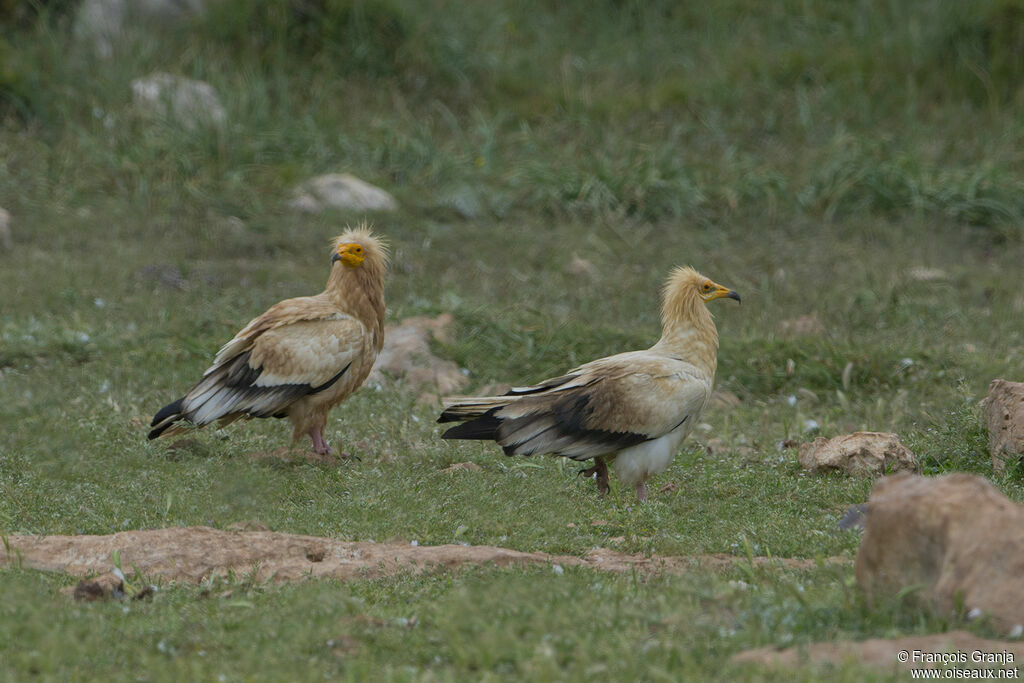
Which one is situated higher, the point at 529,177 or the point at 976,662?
the point at 976,662

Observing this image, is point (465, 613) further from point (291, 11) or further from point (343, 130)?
point (291, 11)

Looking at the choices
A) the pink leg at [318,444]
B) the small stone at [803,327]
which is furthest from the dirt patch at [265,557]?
the small stone at [803,327]

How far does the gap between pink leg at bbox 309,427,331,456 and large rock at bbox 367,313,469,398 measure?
5.66ft

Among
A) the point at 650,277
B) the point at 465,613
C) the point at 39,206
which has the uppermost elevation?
the point at 465,613

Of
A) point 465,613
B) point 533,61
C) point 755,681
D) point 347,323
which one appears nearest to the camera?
point 755,681

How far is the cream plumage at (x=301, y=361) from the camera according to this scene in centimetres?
779

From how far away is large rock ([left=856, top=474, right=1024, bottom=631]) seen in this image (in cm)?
442

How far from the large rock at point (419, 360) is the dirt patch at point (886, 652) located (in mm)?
5655

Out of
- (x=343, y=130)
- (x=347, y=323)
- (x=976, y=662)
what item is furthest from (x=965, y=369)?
(x=343, y=130)

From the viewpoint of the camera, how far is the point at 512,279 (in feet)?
42.7

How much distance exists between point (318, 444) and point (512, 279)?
206 inches

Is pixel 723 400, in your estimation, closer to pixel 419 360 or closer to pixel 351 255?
pixel 419 360

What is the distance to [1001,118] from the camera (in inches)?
658

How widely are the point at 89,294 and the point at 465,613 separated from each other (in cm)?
839
